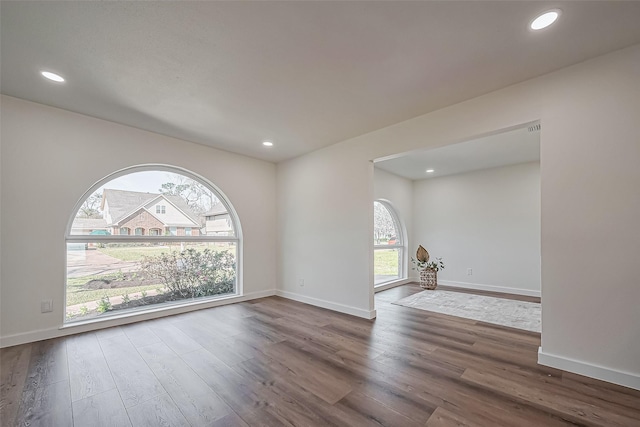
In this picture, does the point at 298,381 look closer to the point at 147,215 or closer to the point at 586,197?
the point at 586,197

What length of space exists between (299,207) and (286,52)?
A: 9.38ft

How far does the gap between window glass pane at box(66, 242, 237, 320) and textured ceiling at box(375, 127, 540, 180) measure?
11.4 ft

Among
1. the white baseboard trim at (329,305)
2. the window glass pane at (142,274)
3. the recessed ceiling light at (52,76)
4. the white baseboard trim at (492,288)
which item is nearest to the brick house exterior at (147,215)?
the window glass pane at (142,274)

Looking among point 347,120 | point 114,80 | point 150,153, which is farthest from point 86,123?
point 347,120

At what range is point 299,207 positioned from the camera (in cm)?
467

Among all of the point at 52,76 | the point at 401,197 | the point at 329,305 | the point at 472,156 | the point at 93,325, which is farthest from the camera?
the point at 401,197

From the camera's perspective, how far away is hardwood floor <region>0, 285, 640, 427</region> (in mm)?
1648

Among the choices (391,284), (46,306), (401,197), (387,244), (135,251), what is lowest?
(391,284)

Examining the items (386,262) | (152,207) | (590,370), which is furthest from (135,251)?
(590,370)

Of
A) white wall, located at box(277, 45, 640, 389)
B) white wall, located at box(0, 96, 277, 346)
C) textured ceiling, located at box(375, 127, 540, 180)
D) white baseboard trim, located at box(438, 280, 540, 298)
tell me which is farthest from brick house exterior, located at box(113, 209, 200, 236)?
white baseboard trim, located at box(438, 280, 540, 298)

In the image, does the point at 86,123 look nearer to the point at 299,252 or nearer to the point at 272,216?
the point at 272,216

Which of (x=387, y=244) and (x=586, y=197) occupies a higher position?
(x=586, y=197)

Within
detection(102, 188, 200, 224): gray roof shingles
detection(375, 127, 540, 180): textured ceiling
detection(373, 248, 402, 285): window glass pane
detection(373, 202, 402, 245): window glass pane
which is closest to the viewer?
detection(102, 188, 200, 224): gray roof shingles

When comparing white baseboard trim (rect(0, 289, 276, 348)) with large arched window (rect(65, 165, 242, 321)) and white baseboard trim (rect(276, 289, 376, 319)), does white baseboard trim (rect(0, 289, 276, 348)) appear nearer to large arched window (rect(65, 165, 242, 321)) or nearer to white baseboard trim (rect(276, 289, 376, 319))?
large arched window (rect(65, 165, 242, 321))
